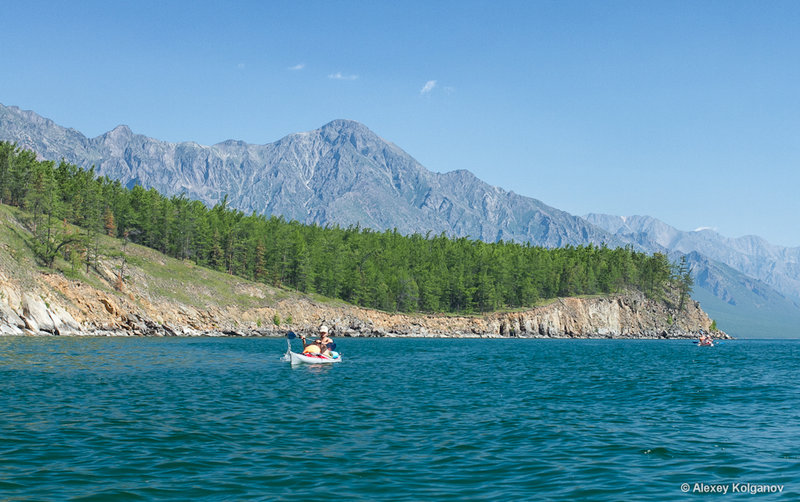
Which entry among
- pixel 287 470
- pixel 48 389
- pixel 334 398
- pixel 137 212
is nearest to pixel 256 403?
pixel 334 398

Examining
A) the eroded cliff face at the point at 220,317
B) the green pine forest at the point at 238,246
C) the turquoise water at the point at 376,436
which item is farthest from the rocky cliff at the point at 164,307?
the turquoise water at the point at 376,436

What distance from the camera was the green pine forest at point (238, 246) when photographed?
4653 inches

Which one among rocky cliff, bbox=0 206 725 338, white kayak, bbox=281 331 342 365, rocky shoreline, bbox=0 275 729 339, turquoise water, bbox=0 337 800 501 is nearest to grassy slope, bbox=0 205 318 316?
rocky cliff, bbox=0 206 725 338

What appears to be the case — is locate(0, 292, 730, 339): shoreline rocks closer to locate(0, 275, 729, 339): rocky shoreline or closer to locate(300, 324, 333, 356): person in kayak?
locate(0, 275, 729, 339): rocky shoreline

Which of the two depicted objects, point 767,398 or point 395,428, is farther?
point 767,398

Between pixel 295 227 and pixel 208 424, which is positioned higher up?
pixel 295 227

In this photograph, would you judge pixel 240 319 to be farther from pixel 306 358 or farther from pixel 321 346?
pixel 306 358

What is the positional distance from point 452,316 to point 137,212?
290 ft

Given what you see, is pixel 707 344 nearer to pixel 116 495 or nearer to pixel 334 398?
pixel 334 398

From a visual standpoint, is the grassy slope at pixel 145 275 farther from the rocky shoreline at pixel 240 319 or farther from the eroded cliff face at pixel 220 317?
the rocky shoreline at pixel 240 319

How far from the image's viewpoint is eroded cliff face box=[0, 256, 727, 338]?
3514 inches

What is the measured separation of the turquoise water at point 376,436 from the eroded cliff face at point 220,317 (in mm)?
44288

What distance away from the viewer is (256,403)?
34156 mm

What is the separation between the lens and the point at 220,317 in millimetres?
127188
